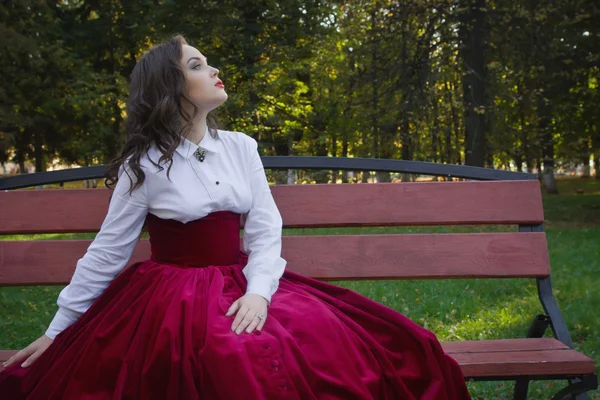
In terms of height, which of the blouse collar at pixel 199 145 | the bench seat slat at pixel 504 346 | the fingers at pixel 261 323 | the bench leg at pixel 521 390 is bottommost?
the bench leg at pixel 521 390

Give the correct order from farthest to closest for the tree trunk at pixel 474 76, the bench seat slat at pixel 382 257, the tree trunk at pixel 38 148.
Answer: the tree trunk at pixel 38 148
the tree trunk at pixel 474 76
the bench seat slat at pixel 382 257

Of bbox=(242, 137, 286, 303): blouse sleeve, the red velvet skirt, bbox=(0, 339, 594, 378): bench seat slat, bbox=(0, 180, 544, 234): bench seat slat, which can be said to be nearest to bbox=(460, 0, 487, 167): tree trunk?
bbox=(0, 180, 544, 234): bench seat slat

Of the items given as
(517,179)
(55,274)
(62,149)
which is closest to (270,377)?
(55,274)

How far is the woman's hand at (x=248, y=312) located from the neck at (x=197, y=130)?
0.72m

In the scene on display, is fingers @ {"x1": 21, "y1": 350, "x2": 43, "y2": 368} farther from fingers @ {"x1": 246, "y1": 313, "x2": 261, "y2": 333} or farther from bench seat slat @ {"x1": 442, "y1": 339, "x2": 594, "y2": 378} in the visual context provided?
bench seat slat @ {"x1": 442, "y1": 339, "x2": 594, "y2": 378}

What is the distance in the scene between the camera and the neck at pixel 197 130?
2605mm

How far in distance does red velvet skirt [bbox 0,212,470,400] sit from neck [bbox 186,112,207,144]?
1.12ft

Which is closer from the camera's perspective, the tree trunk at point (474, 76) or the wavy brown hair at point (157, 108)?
the wavy brown hair at point (157, 108)

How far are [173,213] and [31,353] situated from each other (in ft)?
2.22

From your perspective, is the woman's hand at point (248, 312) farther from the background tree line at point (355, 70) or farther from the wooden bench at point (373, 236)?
the background tree line at point (355, 70)

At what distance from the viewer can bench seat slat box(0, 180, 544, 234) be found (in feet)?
9.71

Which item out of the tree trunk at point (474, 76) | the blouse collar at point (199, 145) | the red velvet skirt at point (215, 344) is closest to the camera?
the red velvet skirt at point (215, 344)

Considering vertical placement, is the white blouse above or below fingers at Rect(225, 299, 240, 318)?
above

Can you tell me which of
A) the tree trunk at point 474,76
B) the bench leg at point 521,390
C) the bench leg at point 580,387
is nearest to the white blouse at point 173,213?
the bench leg at point 580,387
